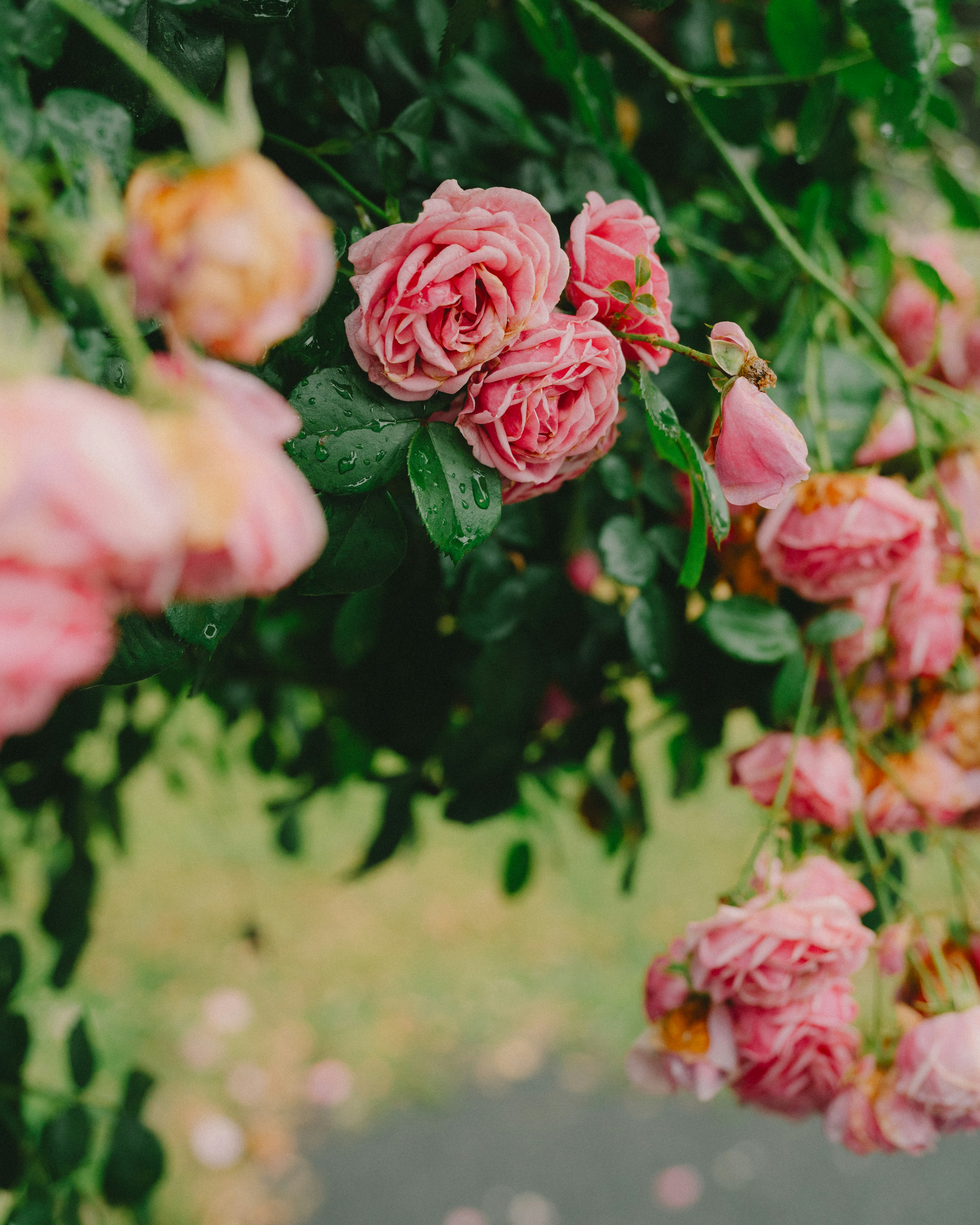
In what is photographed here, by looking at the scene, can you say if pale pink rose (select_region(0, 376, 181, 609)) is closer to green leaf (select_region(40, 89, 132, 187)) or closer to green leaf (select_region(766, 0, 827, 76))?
green leaf (select_region(40, 89, 132, 187))

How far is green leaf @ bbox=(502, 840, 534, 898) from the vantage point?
116cm

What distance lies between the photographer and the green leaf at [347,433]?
45cm

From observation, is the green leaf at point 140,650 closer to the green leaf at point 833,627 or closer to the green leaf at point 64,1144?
the green leaf at point 833,627

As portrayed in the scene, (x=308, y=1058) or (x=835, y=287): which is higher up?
(x=835, y=287)

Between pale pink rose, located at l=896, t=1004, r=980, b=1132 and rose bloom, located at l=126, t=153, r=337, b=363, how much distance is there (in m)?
0.64

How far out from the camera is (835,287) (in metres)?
0.67

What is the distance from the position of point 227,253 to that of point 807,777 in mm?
594

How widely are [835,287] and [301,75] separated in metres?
0.41

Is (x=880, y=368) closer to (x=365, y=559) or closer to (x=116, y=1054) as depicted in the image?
(x=365, y=559)

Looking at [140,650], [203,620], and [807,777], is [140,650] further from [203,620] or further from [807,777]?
[807,777]

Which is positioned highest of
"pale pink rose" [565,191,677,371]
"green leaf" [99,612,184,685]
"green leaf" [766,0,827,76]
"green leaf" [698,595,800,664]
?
"green leaf" [766,0,827,76]

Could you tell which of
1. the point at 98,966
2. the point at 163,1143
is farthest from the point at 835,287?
the point at 98,966

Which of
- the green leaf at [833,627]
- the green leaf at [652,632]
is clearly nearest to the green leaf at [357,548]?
the green leaf at [652,632]

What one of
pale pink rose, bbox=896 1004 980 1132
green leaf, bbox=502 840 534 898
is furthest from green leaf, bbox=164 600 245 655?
green leaf, bbox=502 840 534 898
